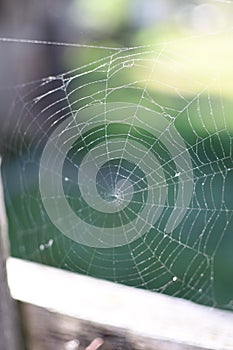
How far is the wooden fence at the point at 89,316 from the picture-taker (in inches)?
27.5

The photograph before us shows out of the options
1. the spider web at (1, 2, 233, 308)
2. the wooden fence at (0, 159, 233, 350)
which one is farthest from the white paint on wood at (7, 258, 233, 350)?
the spider web at (1, 2, 233, 308)

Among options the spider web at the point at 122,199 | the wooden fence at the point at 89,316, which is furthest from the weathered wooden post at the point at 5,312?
the spider web at the point at 122,199

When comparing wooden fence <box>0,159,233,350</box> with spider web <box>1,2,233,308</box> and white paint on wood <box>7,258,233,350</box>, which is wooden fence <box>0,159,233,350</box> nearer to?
white paint on wood <box>7,258,233,350</box>

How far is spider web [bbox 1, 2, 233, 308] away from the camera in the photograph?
1625 millimetres

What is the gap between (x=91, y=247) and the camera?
2062 millimetres

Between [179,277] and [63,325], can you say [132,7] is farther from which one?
[63,325]

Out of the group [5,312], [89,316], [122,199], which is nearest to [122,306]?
[89,316]

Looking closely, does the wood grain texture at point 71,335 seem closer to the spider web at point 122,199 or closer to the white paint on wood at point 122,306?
the white paint on wood at point 122,306

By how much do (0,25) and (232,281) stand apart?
1.83 m

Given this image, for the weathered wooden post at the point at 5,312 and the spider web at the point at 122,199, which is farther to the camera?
the spider web at the point at 122,199

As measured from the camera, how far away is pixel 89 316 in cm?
76

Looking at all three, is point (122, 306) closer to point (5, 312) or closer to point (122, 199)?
point (5, 312)

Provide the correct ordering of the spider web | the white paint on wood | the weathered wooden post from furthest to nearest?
the spider web → the weathered wooden post → the white paint on wood

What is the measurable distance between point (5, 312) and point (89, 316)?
0.47 feet
